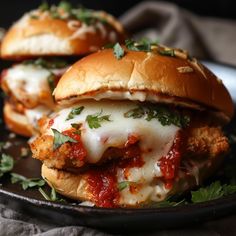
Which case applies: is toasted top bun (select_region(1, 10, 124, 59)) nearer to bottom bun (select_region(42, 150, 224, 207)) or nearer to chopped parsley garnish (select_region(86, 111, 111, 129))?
chopped parsley garnish (select_region(86, 111, 111, 129))

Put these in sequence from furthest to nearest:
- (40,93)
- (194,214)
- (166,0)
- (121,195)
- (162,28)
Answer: (166,0) < (162,28) < (40,93) < (121,195) < (194,214)

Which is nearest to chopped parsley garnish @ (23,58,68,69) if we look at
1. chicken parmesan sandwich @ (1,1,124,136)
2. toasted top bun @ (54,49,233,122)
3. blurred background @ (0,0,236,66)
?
chicken parmesan sandwich @ (1,1,124,136)

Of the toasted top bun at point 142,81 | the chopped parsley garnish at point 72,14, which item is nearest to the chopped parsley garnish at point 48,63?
the chopped parsley garnish at point 72,14

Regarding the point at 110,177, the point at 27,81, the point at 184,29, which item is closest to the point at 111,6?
the point at 184,29

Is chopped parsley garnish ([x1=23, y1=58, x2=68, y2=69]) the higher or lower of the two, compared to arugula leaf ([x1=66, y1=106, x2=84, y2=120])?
lower

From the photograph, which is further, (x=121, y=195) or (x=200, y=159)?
(x=200, y=159)

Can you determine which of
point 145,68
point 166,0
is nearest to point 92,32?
point 145,68

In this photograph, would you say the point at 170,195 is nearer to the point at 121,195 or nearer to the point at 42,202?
the point at 121,195

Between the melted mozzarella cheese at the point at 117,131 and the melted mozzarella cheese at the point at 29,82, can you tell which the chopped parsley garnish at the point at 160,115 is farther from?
the melted mozzarella cheese at the point at 29,82
